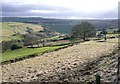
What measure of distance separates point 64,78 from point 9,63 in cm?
1384

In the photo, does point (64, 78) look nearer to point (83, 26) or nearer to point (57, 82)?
point (57, 82)

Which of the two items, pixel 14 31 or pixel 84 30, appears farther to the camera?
pixel 14 31

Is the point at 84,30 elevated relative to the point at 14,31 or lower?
elevated

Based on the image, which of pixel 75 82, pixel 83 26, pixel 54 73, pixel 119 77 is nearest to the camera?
pixel 119 77

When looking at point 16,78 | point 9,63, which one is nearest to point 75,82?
point 16,78

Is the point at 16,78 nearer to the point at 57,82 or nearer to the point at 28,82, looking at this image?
the point at 28,82

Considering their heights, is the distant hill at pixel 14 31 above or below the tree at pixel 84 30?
below

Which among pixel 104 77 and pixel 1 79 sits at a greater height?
pixel 104 77

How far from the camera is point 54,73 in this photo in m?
18.7

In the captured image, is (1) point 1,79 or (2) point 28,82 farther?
(1) point 1,79

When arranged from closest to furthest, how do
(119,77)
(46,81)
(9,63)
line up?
(119,77) < (46,81) < (9,63)

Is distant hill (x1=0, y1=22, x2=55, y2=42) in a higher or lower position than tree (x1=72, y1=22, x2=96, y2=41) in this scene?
lower

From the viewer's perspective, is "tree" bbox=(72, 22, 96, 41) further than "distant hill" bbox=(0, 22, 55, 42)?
No

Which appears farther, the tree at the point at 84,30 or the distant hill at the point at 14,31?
the distant hill at the point at 14,31
